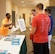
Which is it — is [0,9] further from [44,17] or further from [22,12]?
[22,12]

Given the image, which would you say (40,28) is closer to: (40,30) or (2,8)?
(40,30)

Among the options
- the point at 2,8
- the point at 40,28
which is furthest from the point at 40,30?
the point at 2,8

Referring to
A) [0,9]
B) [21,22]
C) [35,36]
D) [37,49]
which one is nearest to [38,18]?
[35,36]

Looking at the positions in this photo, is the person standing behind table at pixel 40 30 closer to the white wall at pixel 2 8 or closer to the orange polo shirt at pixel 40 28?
the orange polo shirt at pixel 40 28

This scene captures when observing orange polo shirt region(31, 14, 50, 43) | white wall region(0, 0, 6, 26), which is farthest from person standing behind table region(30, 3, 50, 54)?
white wall region(0, 0, 6, 26)

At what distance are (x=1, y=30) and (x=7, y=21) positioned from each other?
403 millimetres

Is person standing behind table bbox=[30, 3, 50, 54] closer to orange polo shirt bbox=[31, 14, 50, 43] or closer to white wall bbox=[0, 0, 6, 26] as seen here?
orange polo shirt bbox=[31, 14, 50, 43]

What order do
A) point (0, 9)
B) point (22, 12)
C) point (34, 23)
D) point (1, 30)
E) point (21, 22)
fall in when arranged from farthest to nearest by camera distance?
point (22, 12), point (0, 9), point (1, 30), point (21, 22), point (34, 23)

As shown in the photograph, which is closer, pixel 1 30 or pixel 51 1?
pixel 1 30

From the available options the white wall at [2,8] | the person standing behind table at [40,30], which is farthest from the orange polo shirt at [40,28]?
the white wall at [2,8]

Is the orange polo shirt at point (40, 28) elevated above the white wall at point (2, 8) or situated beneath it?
situated beneath

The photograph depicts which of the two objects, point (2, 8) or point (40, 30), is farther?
point (2, 8)

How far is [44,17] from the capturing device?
343 centimetres

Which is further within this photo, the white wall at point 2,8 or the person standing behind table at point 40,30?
the white wall at point 2,8
